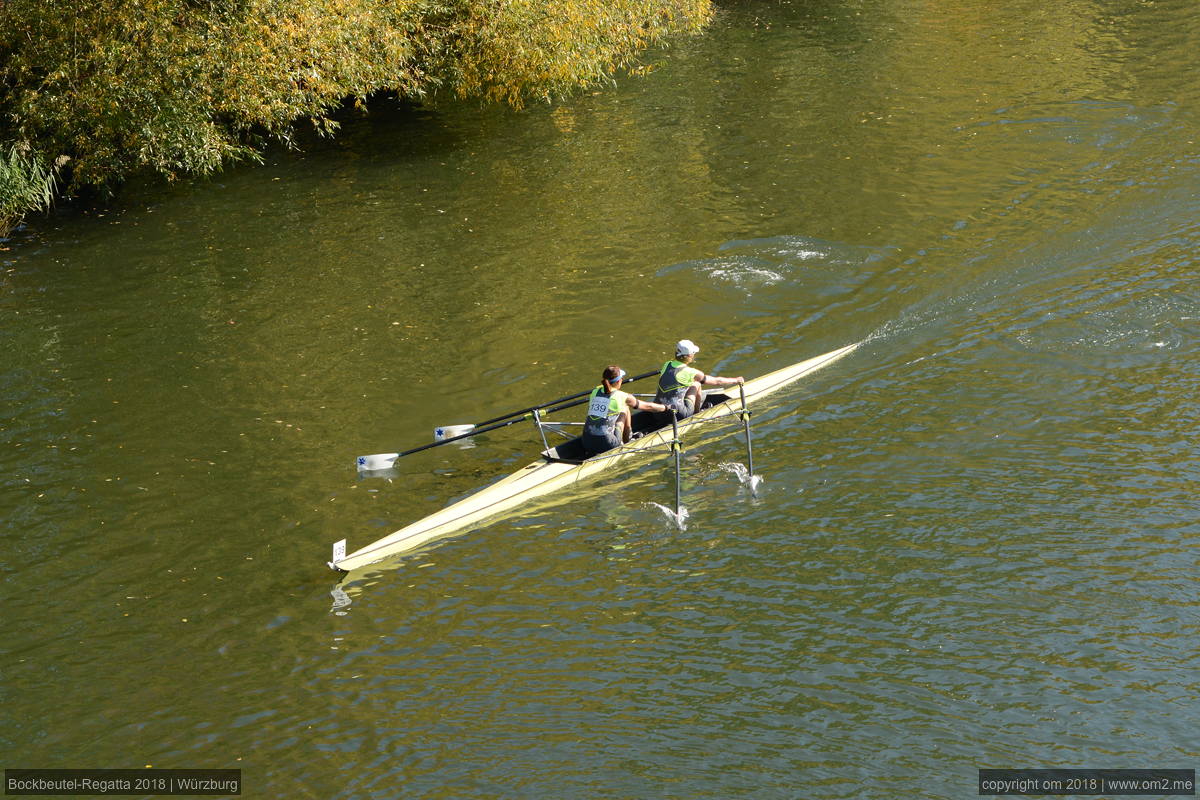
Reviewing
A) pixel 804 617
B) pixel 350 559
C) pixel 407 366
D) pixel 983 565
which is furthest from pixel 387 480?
pixel 983 565

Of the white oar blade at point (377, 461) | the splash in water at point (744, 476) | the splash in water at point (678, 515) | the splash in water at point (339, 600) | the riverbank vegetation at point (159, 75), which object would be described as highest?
the riverbank vegetation at point (159, 75)

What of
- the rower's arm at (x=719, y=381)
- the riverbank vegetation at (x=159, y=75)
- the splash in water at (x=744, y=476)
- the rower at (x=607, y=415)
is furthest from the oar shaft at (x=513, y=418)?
the riverbank vegetation at (x=159, y=75)

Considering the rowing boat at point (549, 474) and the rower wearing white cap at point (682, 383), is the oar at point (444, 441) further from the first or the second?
the rower wearing white cap at point (682, 383)

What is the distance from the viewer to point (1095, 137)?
2688cm

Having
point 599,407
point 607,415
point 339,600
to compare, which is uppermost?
point 599,407

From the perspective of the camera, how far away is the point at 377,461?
51.2ft

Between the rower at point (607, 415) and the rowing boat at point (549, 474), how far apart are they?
0.58ft

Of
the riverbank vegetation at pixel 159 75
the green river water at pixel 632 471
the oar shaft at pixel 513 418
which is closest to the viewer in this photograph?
the green river water at pixel 632 471

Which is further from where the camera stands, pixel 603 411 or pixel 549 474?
pixel 603 411

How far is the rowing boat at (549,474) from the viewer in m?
13.8

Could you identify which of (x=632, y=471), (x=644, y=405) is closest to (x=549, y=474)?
(x=632, y=471)

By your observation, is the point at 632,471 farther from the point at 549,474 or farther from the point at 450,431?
the point at 450,431

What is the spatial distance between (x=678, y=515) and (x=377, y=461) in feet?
13.9

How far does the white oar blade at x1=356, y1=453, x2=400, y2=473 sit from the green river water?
0.29 meters
